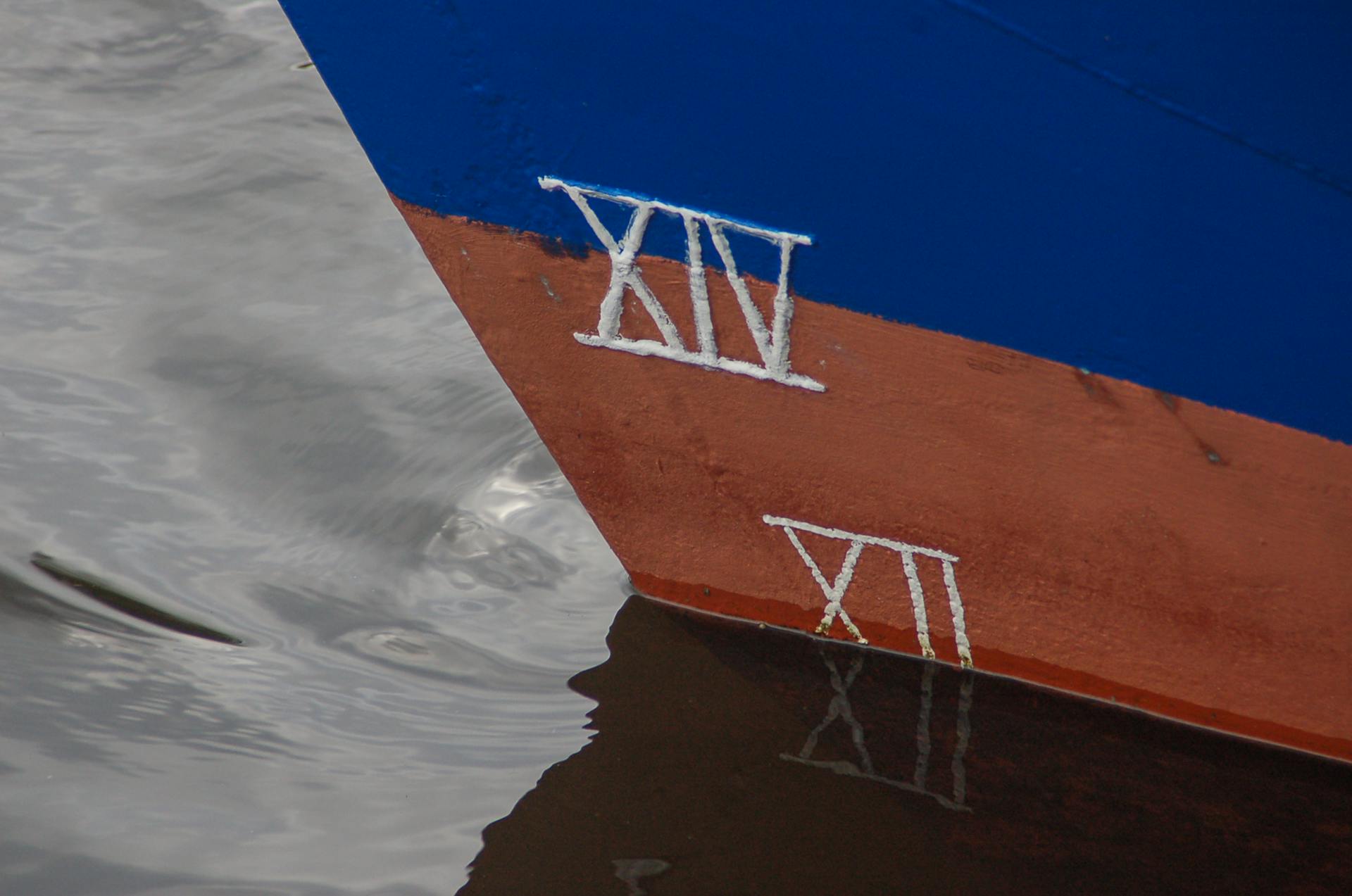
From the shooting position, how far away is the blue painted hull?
48.6 inches

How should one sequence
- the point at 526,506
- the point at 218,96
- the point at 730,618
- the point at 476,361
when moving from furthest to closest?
the point at 218,96
the point at 476,361
the point at 526,506
the point at 730,618

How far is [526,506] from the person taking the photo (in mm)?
2186

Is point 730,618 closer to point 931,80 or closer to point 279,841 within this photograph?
point 279,841

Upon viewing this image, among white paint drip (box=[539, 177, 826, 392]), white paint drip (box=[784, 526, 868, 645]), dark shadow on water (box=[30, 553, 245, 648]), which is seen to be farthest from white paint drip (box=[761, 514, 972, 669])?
dark shadow on water (box=[30, 553, 245, 648])

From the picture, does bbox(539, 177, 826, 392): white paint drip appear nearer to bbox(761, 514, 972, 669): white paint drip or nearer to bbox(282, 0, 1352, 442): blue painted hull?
bbox(282, 0, 1352, 442): blue painted hull

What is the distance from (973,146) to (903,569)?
27.3 inches

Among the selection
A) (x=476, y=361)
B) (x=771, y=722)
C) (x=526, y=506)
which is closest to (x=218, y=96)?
(x=476, y=361)

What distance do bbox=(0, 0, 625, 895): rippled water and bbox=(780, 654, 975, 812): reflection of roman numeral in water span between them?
37 cm

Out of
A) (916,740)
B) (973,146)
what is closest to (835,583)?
(916,740)

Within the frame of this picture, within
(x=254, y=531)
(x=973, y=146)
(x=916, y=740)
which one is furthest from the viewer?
(x=254, y=531)

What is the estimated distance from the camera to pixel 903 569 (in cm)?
176

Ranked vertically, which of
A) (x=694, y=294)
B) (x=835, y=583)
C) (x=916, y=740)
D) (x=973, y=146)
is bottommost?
(x=916, y=740)

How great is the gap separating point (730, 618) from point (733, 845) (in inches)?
19.4

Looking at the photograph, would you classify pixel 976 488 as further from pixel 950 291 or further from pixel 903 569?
pixel 950 291
